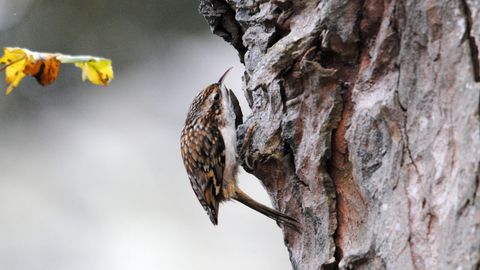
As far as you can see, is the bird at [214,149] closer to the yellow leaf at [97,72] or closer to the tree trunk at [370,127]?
the tree trunk at [370,127]

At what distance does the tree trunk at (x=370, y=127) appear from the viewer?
1.02 metres

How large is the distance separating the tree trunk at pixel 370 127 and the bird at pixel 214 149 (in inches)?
18.1

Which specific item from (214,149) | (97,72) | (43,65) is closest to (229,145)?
(214,149)

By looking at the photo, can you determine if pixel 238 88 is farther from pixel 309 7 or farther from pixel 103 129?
pixel 309 7

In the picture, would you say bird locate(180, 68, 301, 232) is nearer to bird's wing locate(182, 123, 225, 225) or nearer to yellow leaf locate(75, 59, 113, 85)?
bird's wing locate(182, 123, 225, 225)

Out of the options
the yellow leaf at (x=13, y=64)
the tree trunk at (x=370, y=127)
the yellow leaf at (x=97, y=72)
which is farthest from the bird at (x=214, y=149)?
the yellow leaf at (x=13, y=64)

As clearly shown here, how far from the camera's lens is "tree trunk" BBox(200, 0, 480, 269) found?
3.34 feet

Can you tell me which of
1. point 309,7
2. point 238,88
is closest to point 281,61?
point 309,7

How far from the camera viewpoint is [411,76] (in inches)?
46.0

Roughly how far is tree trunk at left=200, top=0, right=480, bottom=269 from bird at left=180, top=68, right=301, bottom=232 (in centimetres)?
46

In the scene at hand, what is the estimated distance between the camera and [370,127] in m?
1.28

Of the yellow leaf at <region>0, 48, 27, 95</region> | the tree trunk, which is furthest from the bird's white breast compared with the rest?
the yellow leaf at <region>0, 48, 27, 95</region>

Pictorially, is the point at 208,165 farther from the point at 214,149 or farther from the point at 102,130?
the point at 102,130

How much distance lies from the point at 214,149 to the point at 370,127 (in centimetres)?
118
